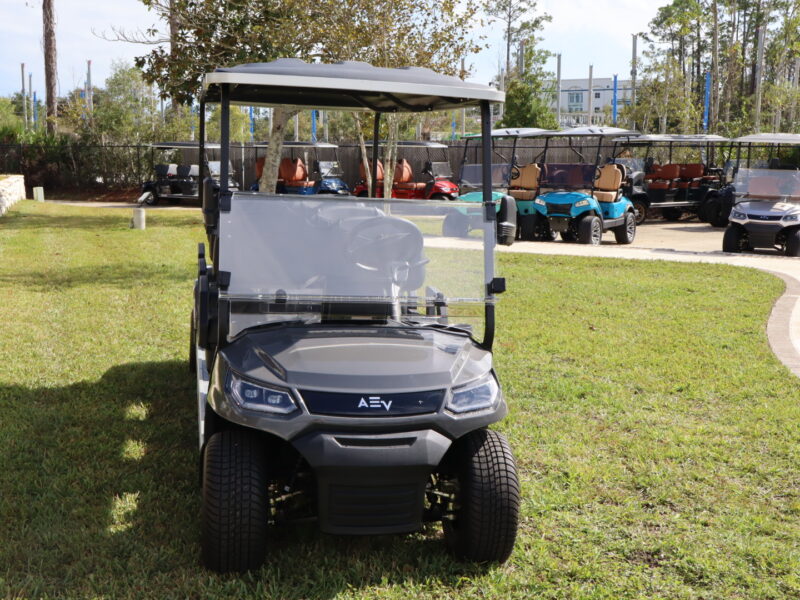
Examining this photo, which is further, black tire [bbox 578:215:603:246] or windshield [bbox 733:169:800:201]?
black tire [bbox 578:215:603:246]

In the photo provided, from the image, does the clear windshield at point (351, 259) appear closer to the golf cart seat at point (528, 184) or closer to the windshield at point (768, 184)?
the windshield at point (768, 184)

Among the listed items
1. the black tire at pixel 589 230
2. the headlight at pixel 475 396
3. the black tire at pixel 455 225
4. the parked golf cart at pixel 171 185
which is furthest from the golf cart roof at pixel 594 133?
the headlight at pixel 475 396

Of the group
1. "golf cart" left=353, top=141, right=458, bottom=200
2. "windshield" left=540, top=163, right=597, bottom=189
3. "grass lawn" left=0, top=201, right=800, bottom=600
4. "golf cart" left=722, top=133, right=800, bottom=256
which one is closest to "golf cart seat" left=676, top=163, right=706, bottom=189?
"golf cart" left=353, top=141, right=458, bottom=200

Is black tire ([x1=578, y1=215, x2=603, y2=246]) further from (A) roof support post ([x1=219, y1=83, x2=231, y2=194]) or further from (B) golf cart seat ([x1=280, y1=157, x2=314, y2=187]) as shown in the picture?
Result: (A) roof support post ([x1=219, y1=83, x2=231, y2=194])

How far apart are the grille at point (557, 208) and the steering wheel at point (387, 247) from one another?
11.9 meters

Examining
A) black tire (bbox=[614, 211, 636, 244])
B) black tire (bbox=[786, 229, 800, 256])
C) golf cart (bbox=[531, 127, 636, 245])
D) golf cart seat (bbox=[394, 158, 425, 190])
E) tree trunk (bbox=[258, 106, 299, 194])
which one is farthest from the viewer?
golf cart seat (bbox=[394, 158, 425, 190])

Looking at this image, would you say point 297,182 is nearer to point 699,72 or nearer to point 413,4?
point 413,4

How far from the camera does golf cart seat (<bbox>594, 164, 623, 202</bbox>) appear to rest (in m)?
15.7

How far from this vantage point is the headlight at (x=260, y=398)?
299 cm

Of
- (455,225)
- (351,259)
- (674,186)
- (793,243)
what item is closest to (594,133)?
(793,243)

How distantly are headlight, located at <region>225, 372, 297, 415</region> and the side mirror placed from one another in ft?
4.03

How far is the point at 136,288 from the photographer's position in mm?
9367

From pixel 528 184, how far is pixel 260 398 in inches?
530

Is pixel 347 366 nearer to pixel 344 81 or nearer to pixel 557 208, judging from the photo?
pixel 344 81
